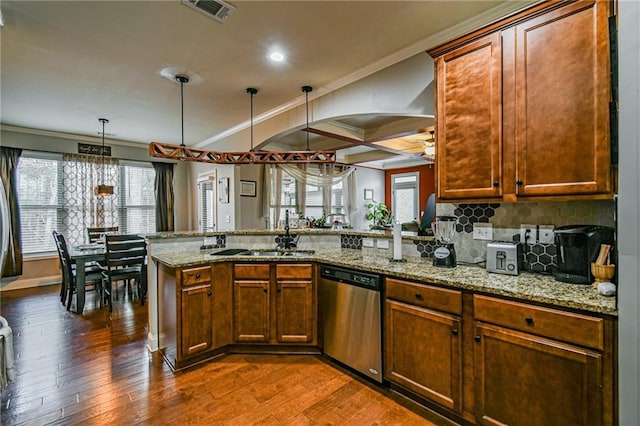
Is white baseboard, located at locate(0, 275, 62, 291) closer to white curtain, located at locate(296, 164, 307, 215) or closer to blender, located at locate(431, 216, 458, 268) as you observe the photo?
white curtain, located at locate(296, 164, 307, 215)

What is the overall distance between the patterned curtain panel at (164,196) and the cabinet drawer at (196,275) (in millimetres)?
4695

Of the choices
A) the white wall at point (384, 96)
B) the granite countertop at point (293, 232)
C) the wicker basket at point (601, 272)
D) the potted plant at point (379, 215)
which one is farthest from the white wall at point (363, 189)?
the wicker basket at point (601, 272)

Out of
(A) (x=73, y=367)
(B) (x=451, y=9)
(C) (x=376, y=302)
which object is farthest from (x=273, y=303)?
(B) (x=451, y=9)

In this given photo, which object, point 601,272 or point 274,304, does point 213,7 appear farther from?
point 601,272

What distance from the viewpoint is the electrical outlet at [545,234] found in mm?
1949

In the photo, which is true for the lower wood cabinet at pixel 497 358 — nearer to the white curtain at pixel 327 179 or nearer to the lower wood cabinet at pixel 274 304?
the lower wood cabinet at pixel 274 304

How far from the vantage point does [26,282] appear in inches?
202

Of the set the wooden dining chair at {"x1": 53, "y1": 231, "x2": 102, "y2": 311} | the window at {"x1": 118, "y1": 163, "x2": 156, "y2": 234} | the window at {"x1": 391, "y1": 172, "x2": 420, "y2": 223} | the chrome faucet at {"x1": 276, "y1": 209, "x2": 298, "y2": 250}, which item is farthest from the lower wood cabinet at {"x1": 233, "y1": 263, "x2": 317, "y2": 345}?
the window at {"x1": 391, "y1": 172, "x2": 420, "y2": 223}

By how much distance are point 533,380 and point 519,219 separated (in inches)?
41.0

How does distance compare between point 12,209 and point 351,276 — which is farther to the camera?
point 12,209

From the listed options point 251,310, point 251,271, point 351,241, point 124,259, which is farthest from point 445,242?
point 124,259

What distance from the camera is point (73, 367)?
2.55m

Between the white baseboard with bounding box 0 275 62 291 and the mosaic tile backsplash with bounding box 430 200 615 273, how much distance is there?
6396 mm

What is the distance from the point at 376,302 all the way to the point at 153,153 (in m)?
2.53
